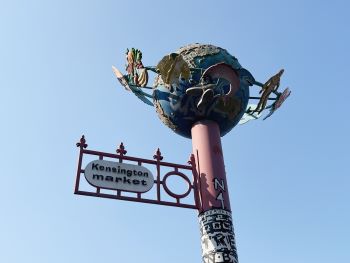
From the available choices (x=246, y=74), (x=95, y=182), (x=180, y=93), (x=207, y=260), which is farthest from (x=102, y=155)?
(x=246, y=74)

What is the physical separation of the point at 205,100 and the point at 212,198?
2.24 meters

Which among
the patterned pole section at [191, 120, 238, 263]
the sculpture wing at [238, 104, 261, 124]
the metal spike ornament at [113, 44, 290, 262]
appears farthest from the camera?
the sculpture wing at [238, 104, 261, 124]

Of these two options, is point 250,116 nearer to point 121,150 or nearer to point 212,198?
point 212,198

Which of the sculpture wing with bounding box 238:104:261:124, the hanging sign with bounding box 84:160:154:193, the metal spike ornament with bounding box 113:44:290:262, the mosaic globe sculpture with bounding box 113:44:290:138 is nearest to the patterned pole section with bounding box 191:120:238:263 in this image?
the metal spike ornament with bounding box 113:44:290:262

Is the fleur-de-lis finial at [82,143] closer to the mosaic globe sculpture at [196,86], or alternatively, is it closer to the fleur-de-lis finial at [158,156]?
the fleur-de-lis finial at [158,156]

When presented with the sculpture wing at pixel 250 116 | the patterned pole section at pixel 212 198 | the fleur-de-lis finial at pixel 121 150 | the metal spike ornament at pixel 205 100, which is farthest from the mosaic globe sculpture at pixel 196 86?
the fleur-de-lis finial at pixel 121 150

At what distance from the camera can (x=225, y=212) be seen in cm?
973

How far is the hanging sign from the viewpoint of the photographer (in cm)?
946

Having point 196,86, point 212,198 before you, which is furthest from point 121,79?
point 212,198

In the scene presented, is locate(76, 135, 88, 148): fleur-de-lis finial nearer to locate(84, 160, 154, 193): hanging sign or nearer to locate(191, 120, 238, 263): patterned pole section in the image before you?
locate(84, 160, 154, 193): hanging sign

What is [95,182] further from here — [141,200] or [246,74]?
[246,74]

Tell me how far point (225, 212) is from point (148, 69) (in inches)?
160

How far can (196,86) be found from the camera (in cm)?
1074

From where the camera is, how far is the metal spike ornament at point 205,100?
9820 mm
